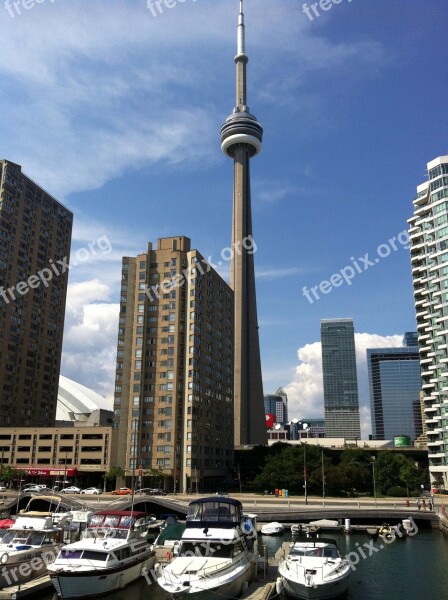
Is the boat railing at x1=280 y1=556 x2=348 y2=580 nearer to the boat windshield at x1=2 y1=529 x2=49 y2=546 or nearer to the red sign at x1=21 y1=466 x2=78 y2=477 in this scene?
the boat windshield at x1=2 y1=529 x2=49 y2=546

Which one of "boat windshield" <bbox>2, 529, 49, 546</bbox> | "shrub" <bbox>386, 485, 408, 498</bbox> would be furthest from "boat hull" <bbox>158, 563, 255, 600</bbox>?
"shrub" <bbox>386, 485, 408, 498</bbox>

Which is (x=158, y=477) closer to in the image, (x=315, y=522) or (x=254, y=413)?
(x=315, y=522)

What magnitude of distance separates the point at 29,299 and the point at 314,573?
156450mm

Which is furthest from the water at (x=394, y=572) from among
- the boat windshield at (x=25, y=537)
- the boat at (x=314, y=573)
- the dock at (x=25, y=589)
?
the boat windshield at (x=25, y=537)

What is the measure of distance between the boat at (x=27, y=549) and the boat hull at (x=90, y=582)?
15.0ft

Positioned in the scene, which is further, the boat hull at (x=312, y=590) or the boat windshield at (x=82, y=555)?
the boat windshield at (x=82, y=555)

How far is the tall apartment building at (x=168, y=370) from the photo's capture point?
122 m

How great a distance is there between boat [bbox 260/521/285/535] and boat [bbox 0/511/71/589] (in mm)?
30650

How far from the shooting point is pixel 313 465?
4326 inches

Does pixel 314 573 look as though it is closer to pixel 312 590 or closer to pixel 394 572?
A: pixel 312 590

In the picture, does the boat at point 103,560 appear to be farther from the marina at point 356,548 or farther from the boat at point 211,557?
the boat at point 211,557

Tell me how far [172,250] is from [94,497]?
216 ft

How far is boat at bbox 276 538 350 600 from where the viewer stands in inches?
1394

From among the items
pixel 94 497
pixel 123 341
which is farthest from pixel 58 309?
pixel 94 497
